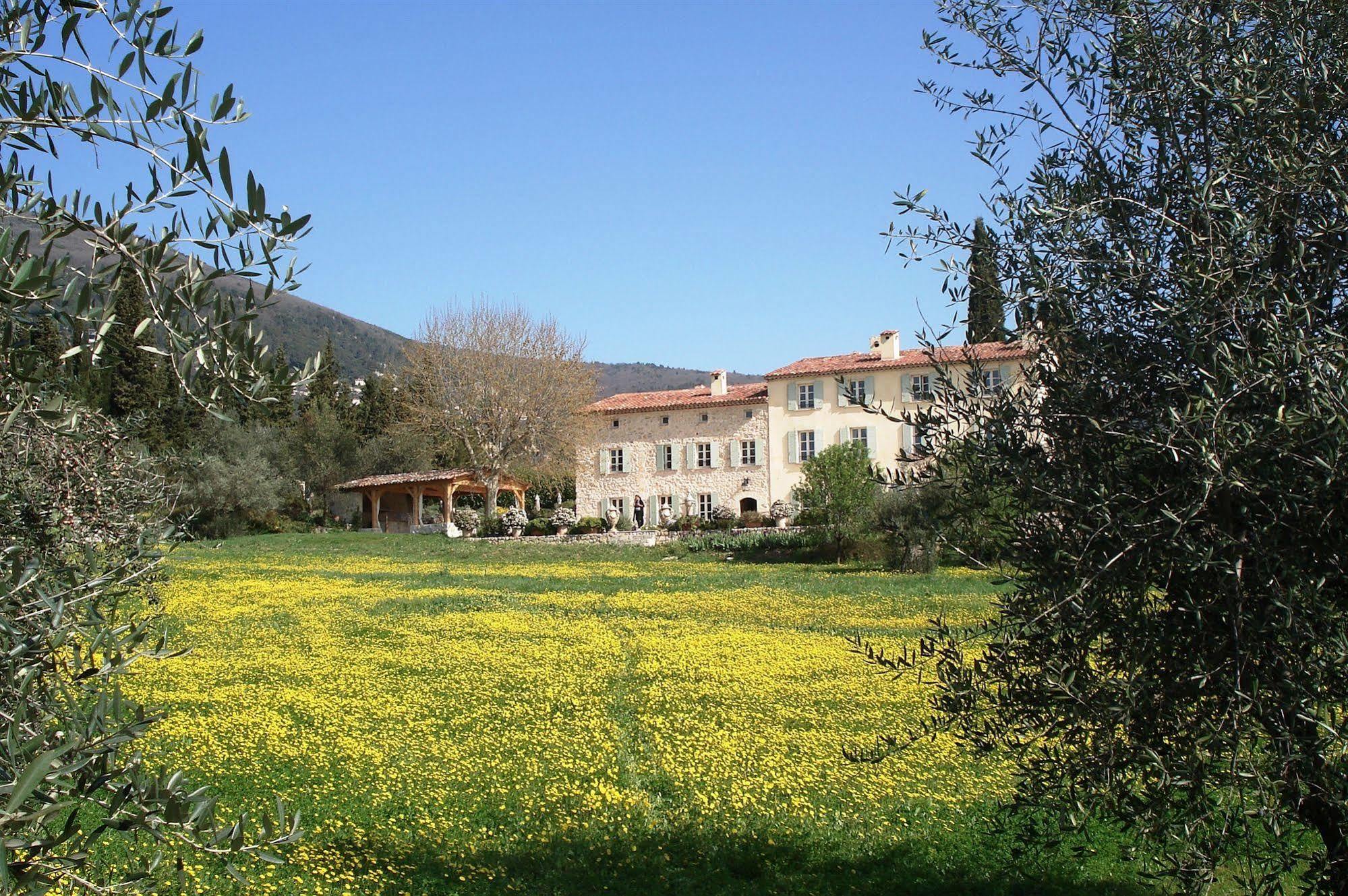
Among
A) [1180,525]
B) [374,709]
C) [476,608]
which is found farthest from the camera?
[476,608]

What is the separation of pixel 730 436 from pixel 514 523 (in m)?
13.3

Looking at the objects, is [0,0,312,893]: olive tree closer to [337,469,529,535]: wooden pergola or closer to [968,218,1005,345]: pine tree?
[968,218,1005,345]: pine tree

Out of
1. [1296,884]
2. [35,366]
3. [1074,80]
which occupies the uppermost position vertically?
[1074,80]

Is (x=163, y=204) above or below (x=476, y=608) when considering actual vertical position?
above

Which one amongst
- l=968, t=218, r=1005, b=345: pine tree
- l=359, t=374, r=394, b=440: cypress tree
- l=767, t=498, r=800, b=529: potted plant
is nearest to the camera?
l=968, t=218, r=1005, b=345: pine tree

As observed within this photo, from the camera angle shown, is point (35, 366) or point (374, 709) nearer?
point (35, 366)

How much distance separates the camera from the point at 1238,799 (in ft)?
14.4

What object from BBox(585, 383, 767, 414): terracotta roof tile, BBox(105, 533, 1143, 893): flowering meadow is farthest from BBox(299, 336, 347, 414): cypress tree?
BBox(105, 533, 1143, 893): flowering meadow

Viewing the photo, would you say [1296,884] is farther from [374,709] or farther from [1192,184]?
A: [374,709]

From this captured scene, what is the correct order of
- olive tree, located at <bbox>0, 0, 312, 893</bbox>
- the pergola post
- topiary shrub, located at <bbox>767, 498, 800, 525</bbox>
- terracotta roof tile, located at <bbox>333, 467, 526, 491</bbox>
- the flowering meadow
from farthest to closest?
terracotta roof tile, located at <bbox>333, 467, 526, 491</bbox> < the pergola post < topiary shrub, located at <bbox>767, 498, 800, 525</bbox> < the flowering meadow < olive tree, located at <bbox>0, 0, 312, 893</bbox>

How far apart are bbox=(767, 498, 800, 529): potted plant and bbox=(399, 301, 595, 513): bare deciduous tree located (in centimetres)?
1329

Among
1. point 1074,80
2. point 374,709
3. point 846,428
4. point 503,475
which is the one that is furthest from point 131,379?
point 1074,80

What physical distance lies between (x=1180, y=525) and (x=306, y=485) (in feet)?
218

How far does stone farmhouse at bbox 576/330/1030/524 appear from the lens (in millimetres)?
52688
